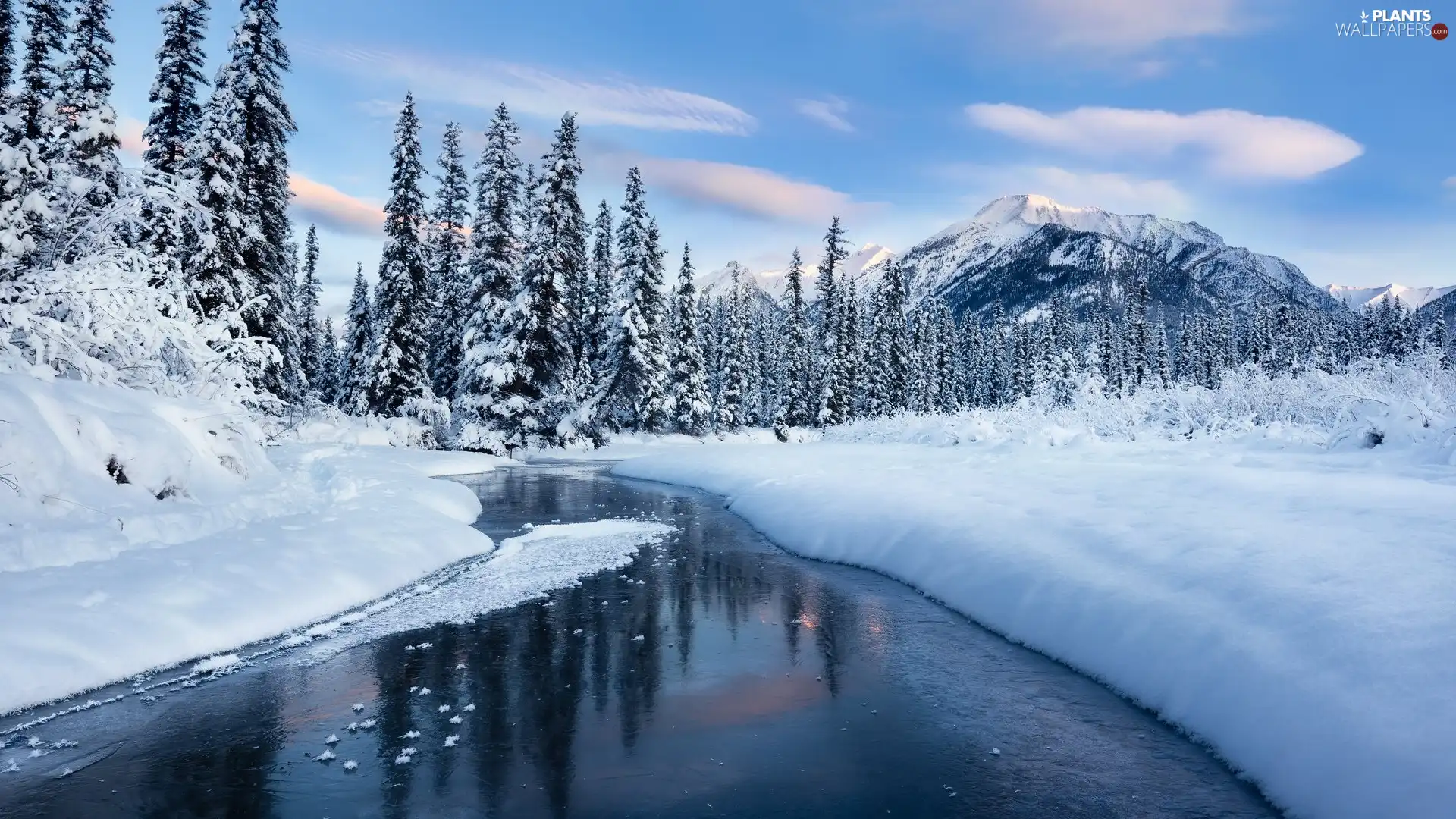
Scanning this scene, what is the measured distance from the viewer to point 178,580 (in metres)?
7.91

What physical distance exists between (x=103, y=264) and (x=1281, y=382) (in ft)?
67.8

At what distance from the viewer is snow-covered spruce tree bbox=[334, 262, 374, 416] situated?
111ft

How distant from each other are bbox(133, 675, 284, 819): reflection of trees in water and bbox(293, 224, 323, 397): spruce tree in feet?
160

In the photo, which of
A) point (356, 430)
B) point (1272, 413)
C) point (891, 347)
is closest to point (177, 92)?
point (356, 430)

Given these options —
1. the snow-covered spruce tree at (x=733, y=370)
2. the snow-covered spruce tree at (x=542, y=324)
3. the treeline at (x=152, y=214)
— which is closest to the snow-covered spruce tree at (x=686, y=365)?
the snow-covered spruce tree at (x=733, y=370)

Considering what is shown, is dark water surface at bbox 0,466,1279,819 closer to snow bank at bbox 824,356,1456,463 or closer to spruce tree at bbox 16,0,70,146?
snow bank at bbox 824,356,1456,463

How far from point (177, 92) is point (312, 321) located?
31.3m

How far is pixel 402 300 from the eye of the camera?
32250 mm

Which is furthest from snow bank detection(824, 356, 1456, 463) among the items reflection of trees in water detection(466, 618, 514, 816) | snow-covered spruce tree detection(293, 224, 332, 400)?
snow-covered spruce tree detection(293, 224, 332, 400)

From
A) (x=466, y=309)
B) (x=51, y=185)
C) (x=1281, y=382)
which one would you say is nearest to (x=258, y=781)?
(x=51, y=185)

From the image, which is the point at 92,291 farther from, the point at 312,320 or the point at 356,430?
the point at 312,320

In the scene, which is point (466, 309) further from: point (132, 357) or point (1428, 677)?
point (1428, 677)

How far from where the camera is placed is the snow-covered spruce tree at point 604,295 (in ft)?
138

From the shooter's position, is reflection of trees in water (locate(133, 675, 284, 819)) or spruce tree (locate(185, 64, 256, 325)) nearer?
reflection of trees in water (locate(133, 675, 284, 819))
